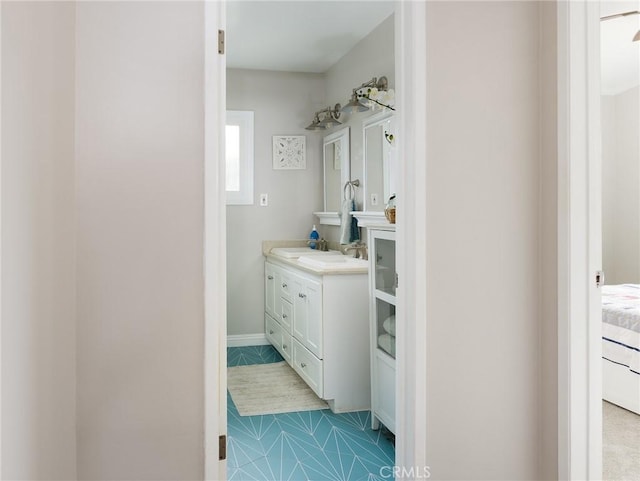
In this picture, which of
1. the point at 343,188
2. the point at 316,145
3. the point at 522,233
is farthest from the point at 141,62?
the point at 316,145

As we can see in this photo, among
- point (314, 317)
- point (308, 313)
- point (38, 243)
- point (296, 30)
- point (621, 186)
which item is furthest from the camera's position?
point (621, 186)

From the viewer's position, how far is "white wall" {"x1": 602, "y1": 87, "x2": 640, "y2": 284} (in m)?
4.99

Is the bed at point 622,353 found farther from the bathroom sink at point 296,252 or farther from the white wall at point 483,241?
the bathroom sink at point 296,252

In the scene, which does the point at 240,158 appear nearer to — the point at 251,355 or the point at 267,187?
the point at 267,187

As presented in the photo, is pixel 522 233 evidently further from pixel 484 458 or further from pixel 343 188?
pixel 343 188

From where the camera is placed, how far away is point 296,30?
3.92 m

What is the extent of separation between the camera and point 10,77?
1188 millimetres

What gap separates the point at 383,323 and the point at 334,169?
2195 mm

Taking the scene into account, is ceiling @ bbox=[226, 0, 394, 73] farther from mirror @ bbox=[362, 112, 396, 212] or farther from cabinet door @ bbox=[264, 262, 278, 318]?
cabinet door @ bbox=[264, 262, 278, 318]

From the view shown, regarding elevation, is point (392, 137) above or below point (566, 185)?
above

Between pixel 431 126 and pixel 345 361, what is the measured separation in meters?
1.75

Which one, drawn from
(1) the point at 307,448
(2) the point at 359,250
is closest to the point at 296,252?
(2) the point at 359,250

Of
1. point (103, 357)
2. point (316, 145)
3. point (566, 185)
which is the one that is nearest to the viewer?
point (103, 357)

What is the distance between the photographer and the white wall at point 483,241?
1.90m
